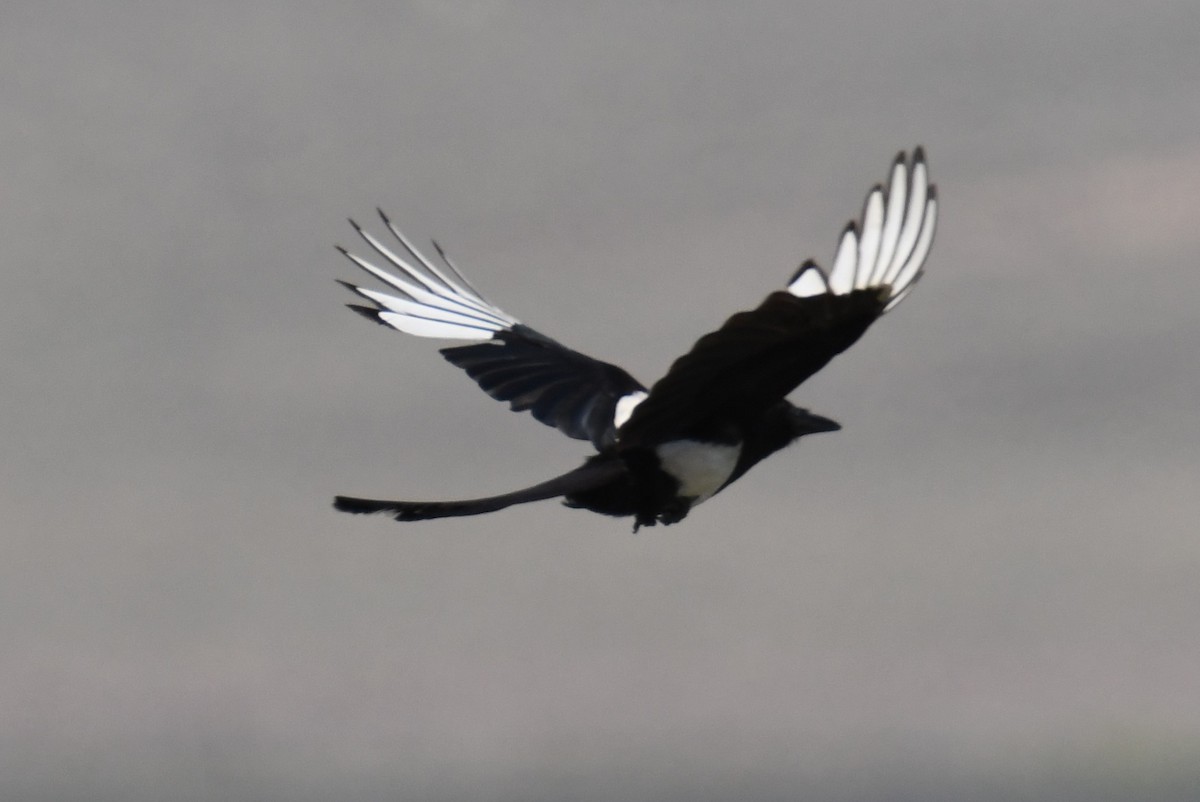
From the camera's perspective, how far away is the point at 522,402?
8141 mm

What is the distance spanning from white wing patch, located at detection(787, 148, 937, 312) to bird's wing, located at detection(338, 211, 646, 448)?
1294 millimetres

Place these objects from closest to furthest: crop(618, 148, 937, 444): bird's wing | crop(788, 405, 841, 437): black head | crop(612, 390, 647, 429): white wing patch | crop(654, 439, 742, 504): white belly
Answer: crop(618, 148, 937, 444): bird's wing
crop(654, 439, 742, 504): white belly
crop(788, 405, 841, 437): black head
crop(612, 390, 647, 429): white wing patch

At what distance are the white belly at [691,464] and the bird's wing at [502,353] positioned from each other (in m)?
0.65

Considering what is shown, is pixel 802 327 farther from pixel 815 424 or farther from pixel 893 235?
pixel 815 424

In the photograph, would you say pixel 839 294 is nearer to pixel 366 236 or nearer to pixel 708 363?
pixel 708 363

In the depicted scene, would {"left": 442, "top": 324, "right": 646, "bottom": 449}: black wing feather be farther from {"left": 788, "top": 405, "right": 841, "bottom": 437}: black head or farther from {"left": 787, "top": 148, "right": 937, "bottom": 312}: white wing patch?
{"left": 787, "top": 148, "right": 937, "bottom": 312}: white wing patch

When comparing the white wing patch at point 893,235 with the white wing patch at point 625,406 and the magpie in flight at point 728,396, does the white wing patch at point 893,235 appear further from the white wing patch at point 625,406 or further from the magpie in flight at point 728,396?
the white wing patch at point 625,406

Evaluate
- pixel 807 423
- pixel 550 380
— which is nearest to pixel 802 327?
pixel 807 423

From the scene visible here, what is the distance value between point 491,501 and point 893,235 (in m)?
1.65

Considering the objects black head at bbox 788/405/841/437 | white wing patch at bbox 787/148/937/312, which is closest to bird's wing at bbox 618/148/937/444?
white wing patch at bbox 787/148/937/312

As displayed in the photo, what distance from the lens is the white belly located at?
695 cm

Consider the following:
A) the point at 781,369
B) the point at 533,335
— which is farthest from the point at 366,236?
the point at 781,369

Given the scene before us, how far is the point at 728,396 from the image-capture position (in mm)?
6762

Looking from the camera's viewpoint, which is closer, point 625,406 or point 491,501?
point 491,501
